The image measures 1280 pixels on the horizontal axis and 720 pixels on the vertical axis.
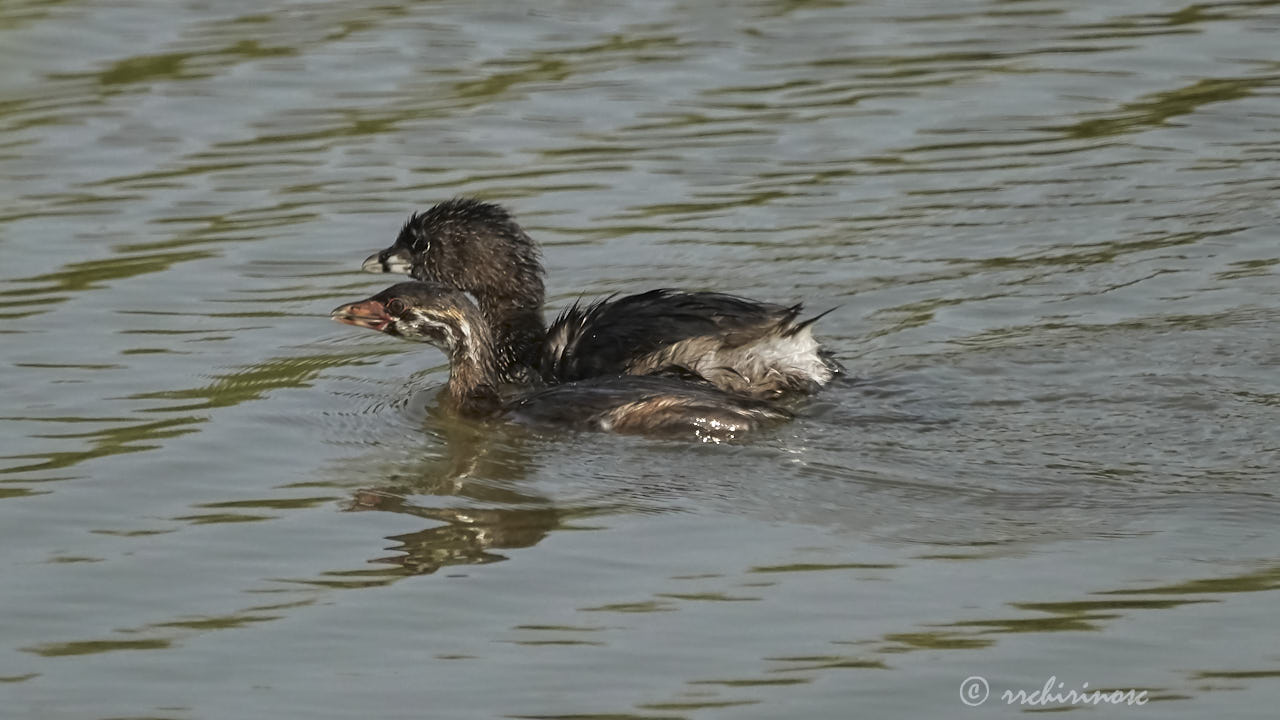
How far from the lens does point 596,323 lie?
886 centimetres

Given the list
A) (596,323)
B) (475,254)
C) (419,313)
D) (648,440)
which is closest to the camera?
(648,440)

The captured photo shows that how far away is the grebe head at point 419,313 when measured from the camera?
8961 mm

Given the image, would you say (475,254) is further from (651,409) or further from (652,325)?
(651,409)

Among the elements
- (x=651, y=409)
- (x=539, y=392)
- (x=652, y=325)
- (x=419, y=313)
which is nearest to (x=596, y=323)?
(x=652, y=325)

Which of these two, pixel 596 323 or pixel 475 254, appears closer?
pixel 596 323

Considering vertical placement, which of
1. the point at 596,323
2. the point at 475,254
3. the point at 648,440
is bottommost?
the point at 648,440

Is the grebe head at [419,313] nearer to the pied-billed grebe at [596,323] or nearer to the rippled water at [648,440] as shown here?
the rippled water at [648,440]

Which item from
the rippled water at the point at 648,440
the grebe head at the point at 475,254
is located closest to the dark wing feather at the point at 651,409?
the rippled water at the point at 648,440

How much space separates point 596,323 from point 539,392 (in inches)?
17.9

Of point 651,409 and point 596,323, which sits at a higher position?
point 596,323

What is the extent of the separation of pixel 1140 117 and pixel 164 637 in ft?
24.3

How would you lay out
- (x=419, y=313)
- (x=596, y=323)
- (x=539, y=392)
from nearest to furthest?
(x=539, y=392) → (x=596, y=323) → (x=419, y=313)

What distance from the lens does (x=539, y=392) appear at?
8.56 metres

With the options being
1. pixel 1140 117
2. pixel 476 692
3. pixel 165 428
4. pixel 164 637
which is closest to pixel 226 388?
pixel 165 428
